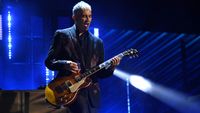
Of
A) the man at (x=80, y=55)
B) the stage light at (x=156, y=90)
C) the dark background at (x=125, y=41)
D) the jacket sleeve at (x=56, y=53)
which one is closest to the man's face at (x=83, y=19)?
the man at (x=80, y=55)

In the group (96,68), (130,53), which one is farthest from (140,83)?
(96,68)

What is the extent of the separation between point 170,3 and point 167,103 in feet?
7.05

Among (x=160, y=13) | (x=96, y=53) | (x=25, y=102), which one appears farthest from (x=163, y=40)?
(x=96, y=53)

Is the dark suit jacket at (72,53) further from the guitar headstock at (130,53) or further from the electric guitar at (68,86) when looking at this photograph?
the guitar headstock at (130,53)

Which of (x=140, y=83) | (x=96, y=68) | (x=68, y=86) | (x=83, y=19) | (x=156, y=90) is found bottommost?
(x=156, y=90)

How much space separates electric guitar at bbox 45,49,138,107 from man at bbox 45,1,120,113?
0.12ft

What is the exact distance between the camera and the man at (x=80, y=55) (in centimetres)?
303

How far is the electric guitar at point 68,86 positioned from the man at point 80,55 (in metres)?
0.04

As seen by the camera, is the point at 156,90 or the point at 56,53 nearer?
the point at 56,53

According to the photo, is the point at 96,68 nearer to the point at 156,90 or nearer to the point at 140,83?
the point at 140,83

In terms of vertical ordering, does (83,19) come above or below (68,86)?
above

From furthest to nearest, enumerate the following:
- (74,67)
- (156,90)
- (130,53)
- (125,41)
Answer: (125,41), (156,90), (130,53), (74,67)

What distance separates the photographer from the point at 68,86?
3055 mm

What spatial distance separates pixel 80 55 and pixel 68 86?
0.84 feet
